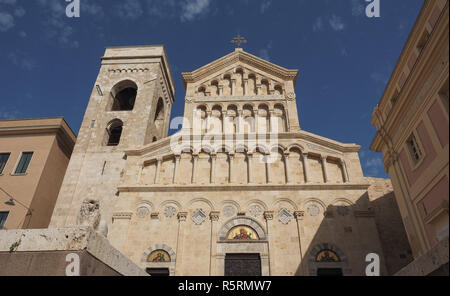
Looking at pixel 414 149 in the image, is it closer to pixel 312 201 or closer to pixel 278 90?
pixel 312 201

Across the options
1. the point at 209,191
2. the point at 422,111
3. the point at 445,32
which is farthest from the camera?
the point at 209,191

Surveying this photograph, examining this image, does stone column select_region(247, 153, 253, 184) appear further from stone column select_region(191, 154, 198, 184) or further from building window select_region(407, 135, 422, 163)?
building window select_region(407, 135, 422, 163)

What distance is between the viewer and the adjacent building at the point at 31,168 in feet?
62.1

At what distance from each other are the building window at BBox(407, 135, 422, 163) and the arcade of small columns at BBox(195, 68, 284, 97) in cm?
1212

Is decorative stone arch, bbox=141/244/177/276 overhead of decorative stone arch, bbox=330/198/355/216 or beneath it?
beneath

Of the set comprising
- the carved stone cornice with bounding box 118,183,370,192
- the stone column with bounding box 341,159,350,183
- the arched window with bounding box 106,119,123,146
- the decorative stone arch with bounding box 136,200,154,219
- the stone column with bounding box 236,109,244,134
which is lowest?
the decorative stone arch with bounding box 136,200,154,219

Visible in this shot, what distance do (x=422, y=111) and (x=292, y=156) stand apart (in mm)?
9322

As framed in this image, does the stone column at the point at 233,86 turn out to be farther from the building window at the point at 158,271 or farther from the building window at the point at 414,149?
the building window at the point at 158,271

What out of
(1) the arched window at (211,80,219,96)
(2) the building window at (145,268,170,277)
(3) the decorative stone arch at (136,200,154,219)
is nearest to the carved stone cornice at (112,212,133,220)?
(3) the decorative stone arch at (136,200,154,219)

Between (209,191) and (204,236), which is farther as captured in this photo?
(209,191)

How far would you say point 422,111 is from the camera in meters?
11.4

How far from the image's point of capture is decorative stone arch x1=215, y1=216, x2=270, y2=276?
53.2 ft
